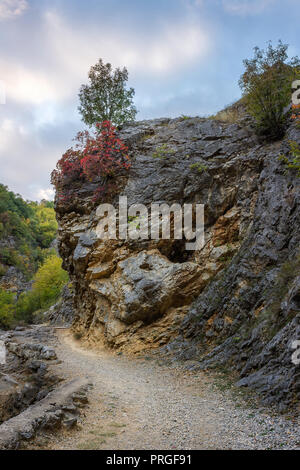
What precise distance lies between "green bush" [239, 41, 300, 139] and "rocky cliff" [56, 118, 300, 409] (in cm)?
84

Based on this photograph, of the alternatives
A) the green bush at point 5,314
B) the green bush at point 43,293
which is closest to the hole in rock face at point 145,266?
the green bush at point 43,293

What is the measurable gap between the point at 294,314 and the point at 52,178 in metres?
15.1

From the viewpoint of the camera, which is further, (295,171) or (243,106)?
(243,106)

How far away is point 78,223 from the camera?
16.1 metres

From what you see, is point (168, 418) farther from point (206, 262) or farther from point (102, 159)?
point (102, 159)

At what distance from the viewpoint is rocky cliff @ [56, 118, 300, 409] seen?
279 inches

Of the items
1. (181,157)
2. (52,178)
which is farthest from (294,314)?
(52,178)

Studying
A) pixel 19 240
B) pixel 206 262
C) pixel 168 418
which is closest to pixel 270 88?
pixel 206 262

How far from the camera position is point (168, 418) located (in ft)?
17.5

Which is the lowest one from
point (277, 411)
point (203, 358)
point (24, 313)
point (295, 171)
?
point (24, 313)

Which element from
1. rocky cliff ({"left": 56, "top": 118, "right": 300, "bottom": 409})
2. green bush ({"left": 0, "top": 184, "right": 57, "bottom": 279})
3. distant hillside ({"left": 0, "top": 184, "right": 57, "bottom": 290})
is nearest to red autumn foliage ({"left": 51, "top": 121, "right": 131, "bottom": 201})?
rocky cliff ({"left": 56, "top": 118, "right": 300, "bottom": 409})

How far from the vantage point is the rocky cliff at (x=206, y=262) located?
708 cm

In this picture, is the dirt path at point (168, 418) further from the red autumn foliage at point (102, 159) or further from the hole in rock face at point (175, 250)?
the red autumn foliage at point (102, 159)
